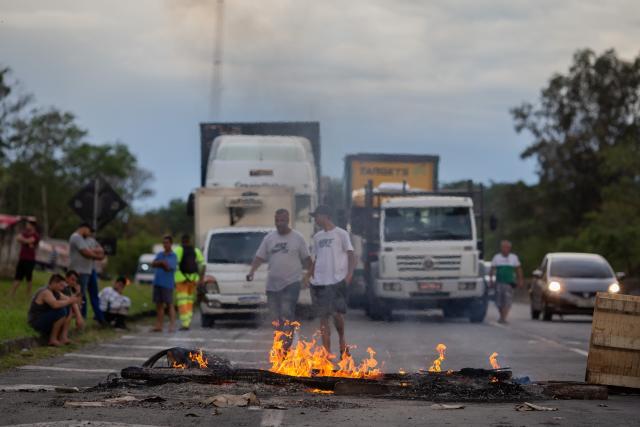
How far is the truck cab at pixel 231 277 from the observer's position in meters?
24.7

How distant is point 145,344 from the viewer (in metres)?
19.2

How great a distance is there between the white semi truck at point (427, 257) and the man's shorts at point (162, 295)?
5.89 metres

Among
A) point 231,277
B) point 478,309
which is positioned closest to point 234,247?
point 231,277

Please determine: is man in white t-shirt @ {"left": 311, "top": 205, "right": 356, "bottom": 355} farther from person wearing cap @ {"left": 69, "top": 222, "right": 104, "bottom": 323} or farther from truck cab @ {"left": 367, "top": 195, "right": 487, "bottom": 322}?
truck cab @ {"left": 367, "top": 195, "right": 487, "bottom": 322}

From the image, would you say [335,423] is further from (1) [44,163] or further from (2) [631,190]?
(1) [44,163]

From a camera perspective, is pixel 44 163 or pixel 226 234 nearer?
pixel 226 234

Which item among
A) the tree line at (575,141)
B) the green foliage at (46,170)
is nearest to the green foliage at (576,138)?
the tree line at (575,141)

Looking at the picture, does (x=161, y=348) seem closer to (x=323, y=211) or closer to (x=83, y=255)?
(x=83, y=255)

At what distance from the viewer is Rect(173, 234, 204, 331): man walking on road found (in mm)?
23594

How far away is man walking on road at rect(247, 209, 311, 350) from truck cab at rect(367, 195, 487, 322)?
12150mm

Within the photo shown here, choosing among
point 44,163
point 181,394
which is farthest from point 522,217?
point 181,394

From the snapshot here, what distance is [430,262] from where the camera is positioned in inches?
1071

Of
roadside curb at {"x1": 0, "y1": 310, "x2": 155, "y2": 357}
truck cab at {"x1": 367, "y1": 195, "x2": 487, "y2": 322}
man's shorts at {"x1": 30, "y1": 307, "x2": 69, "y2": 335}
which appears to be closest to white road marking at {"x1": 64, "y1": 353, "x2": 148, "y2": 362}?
roadside curb at {"x1": 0, "y1": 310, "x2": 155, "y2": 357}

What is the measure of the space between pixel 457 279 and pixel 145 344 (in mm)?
9818
